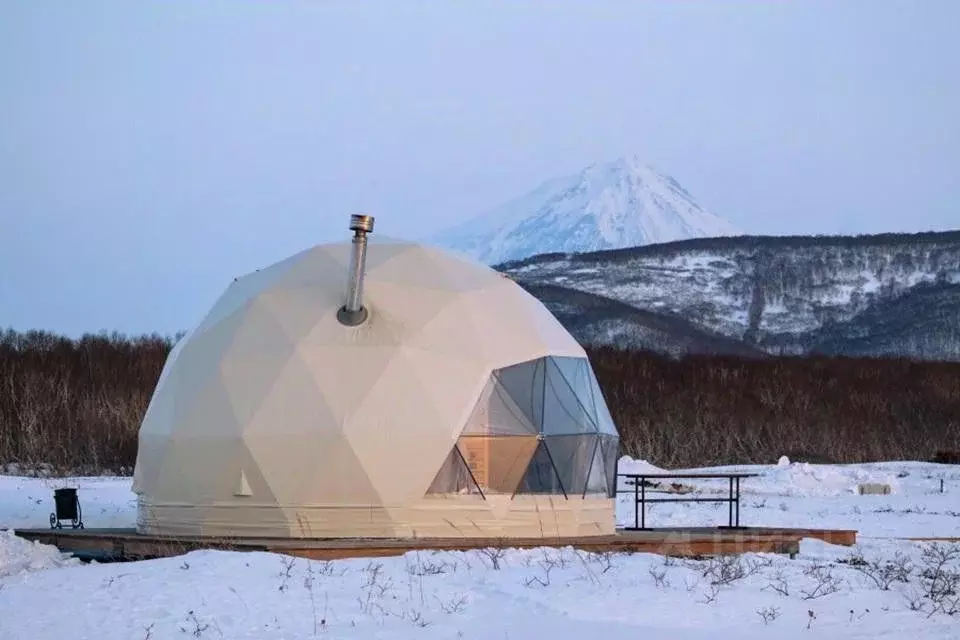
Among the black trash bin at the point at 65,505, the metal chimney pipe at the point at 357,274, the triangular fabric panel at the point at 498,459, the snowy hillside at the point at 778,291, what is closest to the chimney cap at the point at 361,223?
the metal chimney pipe at the point at 357,274

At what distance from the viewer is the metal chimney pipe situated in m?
17.7

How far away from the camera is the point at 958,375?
213 ft

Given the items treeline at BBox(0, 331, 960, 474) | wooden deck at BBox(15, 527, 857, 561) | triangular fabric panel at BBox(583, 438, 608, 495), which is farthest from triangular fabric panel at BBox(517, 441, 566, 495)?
treeline at BBox(0, 331, 960, 474)

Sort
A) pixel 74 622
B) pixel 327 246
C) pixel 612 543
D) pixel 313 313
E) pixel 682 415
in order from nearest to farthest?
pixel 74 622, pixel 612 543, pixel 313 313, pixel 327 246, pixel 682 415

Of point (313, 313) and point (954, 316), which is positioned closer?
point (313, 313)

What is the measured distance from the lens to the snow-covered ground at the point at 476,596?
11906 millimetres

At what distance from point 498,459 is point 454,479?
2.08 ft

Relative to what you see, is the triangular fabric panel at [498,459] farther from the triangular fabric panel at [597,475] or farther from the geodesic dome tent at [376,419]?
the triangular fabric panel at [597,475]

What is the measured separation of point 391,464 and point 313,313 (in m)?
2.42

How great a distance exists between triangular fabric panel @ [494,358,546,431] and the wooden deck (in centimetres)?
166

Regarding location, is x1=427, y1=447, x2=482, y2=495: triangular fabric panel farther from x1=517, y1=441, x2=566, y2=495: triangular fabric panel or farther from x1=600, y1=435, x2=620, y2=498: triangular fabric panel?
x1=600, y1=435, x2=620, y2=498: triangular fabric panel

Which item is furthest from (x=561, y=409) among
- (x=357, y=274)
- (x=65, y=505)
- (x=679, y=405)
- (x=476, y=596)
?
(x=679, y=405)

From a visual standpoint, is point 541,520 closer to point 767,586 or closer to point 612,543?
point 612,543

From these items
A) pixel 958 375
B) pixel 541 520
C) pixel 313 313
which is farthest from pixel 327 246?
pixel 958 375
